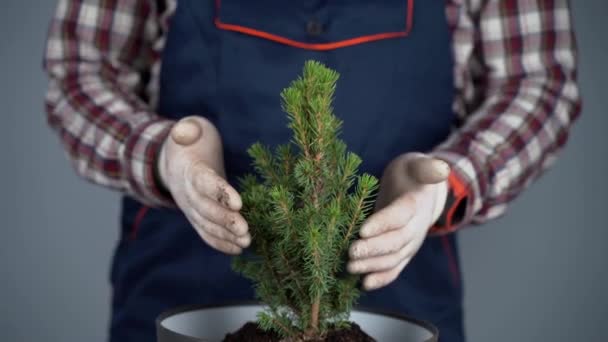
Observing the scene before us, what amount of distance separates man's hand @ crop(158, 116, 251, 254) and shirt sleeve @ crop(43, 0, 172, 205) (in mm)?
200

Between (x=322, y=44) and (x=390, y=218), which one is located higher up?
(x=322, y=44)

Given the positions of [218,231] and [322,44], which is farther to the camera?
[322,44]

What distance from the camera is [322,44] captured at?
1147 millimetres

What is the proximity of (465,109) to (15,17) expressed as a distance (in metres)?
1.14

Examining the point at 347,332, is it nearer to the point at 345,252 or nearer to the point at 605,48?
the point at 345,252

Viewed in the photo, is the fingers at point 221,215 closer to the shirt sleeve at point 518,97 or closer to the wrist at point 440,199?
the wrist at point 440,199

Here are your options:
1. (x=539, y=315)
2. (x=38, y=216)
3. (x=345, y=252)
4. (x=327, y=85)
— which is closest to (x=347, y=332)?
(x=345, y=252)

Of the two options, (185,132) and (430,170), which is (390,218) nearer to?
(430,170)

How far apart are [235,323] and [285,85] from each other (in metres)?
0.45

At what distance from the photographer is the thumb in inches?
30.4

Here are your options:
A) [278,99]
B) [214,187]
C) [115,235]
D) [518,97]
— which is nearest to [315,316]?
[214,187]

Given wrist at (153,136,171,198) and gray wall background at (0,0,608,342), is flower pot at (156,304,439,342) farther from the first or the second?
gray wall background at (0,0,608,342)

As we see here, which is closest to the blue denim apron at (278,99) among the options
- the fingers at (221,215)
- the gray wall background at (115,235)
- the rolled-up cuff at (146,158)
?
the rolled-up cuff at (146,158)

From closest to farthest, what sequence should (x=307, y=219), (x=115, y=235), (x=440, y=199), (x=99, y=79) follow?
(x=307, y=219) < (x=440, y=199) < (x=99, y=79) < (x=115, y=235)
